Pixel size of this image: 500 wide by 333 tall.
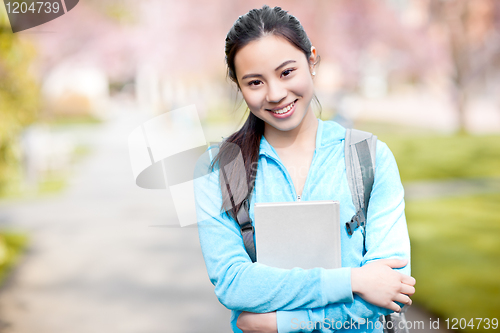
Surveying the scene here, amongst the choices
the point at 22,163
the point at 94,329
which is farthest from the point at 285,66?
the point at 22,163

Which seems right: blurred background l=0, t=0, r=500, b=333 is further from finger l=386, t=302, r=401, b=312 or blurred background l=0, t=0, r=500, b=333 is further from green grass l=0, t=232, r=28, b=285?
finger l=386, t=302, r=401, b=312

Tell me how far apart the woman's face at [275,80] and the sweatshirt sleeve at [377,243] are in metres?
0.29

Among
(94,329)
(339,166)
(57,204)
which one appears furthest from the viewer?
(57,204)

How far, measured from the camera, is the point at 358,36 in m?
13.2

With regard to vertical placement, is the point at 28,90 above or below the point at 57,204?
above

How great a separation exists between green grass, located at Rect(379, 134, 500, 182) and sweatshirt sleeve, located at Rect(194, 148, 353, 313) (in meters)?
8.45

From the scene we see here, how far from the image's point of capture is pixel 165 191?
27.5 feet

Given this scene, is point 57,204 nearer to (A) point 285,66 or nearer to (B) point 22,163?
(B) point 22,163

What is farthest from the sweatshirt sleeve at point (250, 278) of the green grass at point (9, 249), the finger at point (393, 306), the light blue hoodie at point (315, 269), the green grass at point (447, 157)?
the green grass at point (447, 157)

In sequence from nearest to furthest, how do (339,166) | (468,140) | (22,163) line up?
(339,166)
(22,163)
(468,140)

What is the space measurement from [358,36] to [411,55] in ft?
12.1

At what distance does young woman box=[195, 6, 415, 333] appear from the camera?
4.63 ft

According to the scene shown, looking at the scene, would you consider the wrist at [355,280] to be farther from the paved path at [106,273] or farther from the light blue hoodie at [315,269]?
the paved path at [106,273]

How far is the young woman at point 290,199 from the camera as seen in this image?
1411 millimetres
